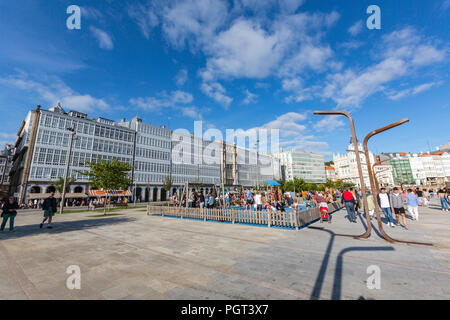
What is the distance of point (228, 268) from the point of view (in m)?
4.96

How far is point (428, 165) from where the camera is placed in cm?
11981

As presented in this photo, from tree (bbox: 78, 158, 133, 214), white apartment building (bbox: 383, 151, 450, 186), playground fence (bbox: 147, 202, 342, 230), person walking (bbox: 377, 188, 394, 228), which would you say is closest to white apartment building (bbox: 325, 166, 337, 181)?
white apartment building (bbox: 383, 151, 450, 186)

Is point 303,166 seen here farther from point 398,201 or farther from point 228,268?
point 228,268

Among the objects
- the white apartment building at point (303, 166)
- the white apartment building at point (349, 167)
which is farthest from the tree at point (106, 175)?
the white apartment building at point (349, 167)

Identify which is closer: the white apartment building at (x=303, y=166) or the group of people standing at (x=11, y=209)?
the group of people standing at (x=11, y=209)

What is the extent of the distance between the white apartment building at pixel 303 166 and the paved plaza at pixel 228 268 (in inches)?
4582

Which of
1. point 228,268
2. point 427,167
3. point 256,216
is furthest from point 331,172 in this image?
point 228,268

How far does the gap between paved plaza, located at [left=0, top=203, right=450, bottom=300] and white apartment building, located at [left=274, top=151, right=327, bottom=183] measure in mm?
116387

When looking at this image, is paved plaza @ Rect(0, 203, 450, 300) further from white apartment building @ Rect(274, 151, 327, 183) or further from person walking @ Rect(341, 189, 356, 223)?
white apartment building @ Rect(274, 151, 327, 183)

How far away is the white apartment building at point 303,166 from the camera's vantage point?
391 feet

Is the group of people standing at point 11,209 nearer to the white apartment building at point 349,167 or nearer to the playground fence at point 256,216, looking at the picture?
the playground fence at point 256,216

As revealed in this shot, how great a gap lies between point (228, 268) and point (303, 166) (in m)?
126
